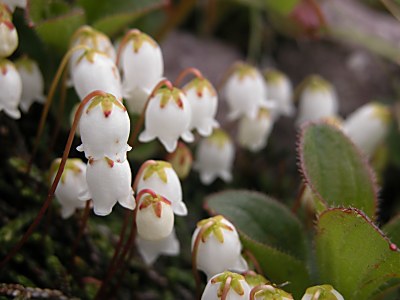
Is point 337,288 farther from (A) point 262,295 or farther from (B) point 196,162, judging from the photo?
(B) point 196,162

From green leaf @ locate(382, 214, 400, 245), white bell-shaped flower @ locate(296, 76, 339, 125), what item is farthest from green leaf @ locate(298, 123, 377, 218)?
white bell-shaped flower @ locate(296, 76, 339, 125)

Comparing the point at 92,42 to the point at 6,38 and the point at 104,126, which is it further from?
the point at 104,126

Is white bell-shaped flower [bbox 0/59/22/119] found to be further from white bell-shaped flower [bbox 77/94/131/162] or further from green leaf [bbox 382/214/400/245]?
green leaf [bbox 382/214/400/245]

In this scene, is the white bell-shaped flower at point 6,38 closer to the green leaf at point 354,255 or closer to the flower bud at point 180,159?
the flower bud at point 180,159

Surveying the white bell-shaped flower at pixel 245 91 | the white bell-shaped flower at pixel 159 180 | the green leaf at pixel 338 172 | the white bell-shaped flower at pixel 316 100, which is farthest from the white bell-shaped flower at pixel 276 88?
the white bell-shaped flower at pixel 159 180

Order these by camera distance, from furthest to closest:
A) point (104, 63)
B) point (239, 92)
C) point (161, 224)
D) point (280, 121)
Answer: point (280, 121)
point (239, 92)
point (104, 63)
point (161, 224)

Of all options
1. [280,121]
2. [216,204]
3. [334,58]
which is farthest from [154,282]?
[334,58]
